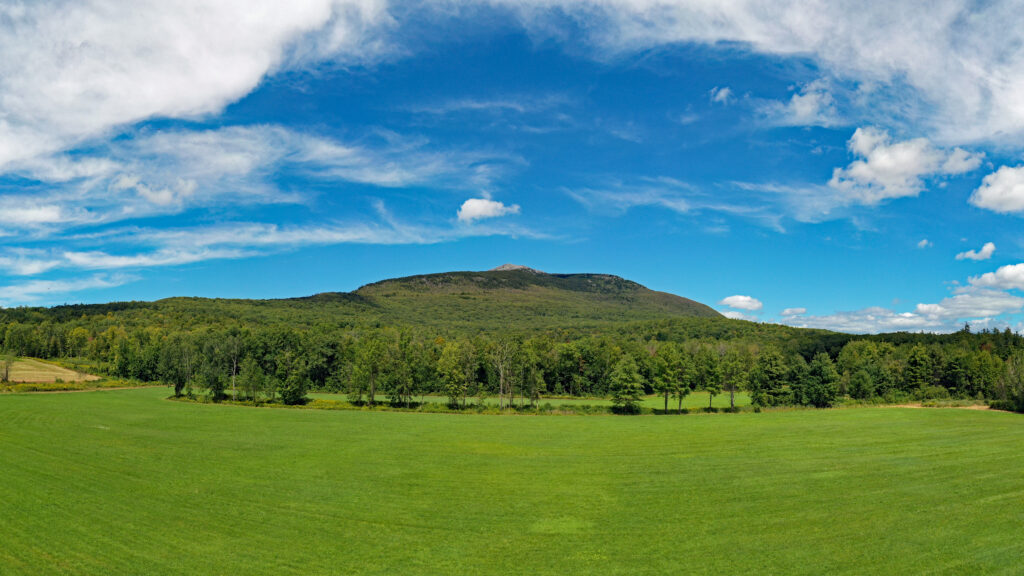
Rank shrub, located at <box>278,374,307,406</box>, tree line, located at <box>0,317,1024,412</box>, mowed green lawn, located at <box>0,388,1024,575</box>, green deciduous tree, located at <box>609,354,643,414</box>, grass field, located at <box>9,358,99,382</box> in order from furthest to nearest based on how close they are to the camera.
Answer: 1. grass field, located at <box>9,358,99,382</box>
2. shrub, located at <box>278,374,307,406</box>
3. tree line, located at <box>0,317,1024,412</box>
4. green deciduous tree, located at <box>609,354,643,414</box>
5. mowed green lawn, located at <box>0,388,1024,575</box>

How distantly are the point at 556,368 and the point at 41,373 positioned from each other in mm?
113639

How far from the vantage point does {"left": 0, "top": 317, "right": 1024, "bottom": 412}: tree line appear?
88.2 meters

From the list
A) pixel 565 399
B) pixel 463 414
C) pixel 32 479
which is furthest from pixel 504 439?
pixel 565 399

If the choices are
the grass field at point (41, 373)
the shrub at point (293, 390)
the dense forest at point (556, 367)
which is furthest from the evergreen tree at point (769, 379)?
the grass field at point (41, 373)

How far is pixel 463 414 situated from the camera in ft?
261

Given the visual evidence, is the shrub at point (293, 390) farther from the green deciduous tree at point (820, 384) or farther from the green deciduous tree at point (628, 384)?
the green deciduous tree at point (820, 384)

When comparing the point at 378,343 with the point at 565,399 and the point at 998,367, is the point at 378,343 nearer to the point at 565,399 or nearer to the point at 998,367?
the point at 565,399

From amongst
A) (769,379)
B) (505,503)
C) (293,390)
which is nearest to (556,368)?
(769,379)

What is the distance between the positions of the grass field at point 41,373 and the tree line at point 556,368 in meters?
10.4

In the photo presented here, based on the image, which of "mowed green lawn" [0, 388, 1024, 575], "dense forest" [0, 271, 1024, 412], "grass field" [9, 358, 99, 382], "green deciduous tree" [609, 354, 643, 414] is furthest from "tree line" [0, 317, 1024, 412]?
"mowed green lawn" [0, 388, 1024, 575]

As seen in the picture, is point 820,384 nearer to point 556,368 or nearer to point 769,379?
point 769,379

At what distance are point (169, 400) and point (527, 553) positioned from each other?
91.5 m

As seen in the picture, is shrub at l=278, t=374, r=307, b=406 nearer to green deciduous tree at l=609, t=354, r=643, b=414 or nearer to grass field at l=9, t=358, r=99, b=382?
green deciduous tree at l=609, t=354, r=643, b=414

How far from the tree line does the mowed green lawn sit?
36491 mm
